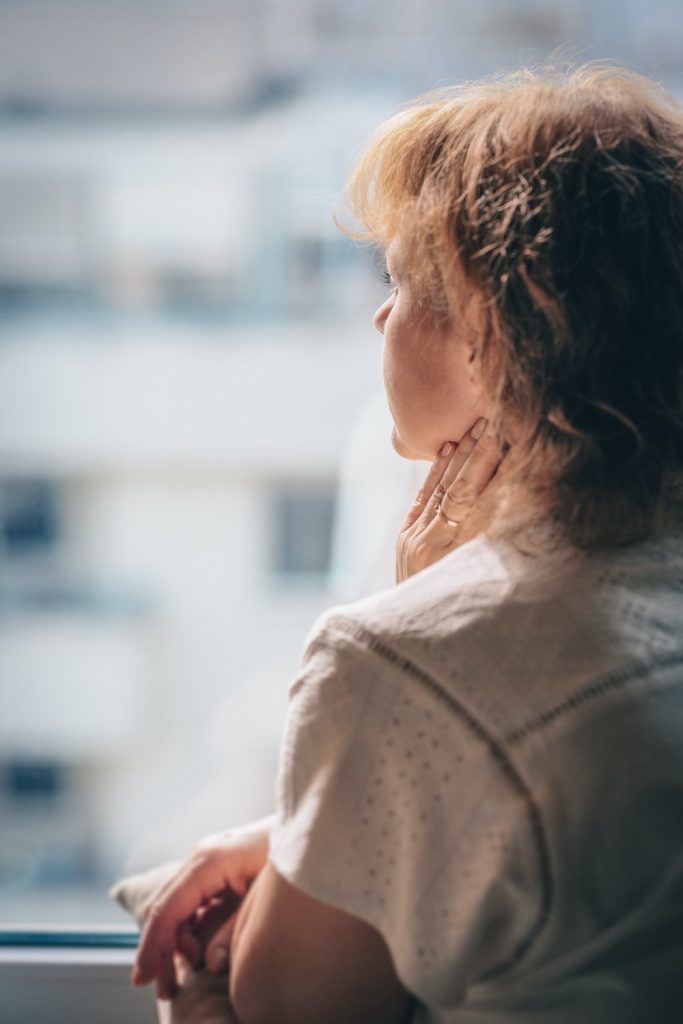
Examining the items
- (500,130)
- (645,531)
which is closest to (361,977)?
(645,531)

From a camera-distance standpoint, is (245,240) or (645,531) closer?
(645,531)

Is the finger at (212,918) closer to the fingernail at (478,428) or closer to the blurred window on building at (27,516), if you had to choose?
the fingernail at (478,428)

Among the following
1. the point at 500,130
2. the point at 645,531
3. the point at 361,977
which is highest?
the point at 500,130

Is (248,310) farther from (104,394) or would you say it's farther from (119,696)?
(119,696)

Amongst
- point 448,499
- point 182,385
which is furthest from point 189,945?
point 182,385

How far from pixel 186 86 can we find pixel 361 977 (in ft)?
3.59

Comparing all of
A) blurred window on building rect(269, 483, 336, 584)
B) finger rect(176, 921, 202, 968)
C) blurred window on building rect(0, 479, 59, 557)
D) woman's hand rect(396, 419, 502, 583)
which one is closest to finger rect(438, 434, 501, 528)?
woman's hand rect(396, 419, 502, 583)

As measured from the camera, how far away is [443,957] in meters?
0.63

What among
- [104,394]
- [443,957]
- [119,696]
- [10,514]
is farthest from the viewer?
[119,696]

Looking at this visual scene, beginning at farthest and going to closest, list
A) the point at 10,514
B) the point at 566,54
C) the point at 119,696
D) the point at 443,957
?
the point at 119,696
the point at 10,514
the point at 566,54
the point at 443,957

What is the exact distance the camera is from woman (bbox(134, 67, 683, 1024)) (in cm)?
62

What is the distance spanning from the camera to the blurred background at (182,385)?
1.25m

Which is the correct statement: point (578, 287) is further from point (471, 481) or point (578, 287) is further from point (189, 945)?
point (189, 945)

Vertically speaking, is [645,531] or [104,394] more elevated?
[645,531]
